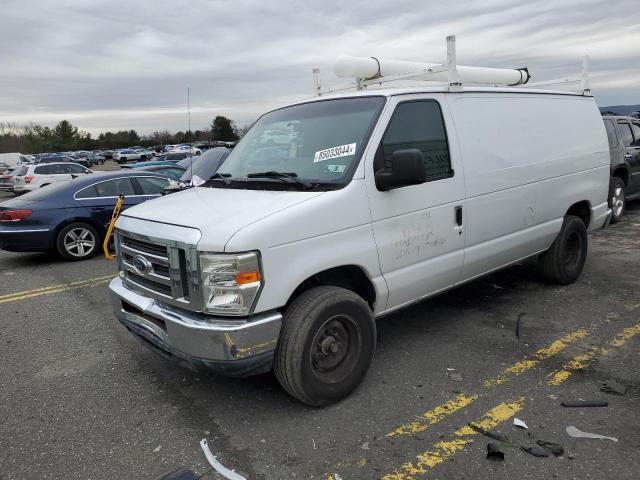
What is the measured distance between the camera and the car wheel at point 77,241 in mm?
8516

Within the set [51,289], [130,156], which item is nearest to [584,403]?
[51,289]

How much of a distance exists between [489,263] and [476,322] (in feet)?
2.01

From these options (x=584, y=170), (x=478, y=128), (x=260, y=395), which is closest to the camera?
(x=260, y=395)

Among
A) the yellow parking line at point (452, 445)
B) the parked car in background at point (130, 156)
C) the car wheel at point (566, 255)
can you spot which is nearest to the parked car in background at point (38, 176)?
the car wheel at point (566, 255)

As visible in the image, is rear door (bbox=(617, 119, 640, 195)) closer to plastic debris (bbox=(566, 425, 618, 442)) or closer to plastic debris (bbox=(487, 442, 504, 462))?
plastic debris (bbox=(566, 425, 618, 442))

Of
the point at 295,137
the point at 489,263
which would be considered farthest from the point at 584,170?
the point at 295,137

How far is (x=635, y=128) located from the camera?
1040 cm

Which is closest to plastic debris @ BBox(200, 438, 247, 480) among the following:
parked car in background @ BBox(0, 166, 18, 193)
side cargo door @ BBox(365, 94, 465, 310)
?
side cargo door @ BBox(365, 94, 465, 310)

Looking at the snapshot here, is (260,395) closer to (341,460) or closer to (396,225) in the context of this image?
(341,460)

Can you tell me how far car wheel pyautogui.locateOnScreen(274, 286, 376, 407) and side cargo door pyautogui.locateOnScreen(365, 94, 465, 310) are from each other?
413 mm

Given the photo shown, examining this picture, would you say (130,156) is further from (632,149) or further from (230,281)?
(230,281)

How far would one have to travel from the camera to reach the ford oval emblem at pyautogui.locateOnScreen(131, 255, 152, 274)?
343cm

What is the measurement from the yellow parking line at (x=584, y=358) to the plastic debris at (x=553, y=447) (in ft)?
2.58

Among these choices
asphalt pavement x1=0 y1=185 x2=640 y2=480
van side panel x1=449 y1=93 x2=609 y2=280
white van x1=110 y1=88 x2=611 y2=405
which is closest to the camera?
asphalt pavement x1=0 y1=185 x2=640 y2=480
